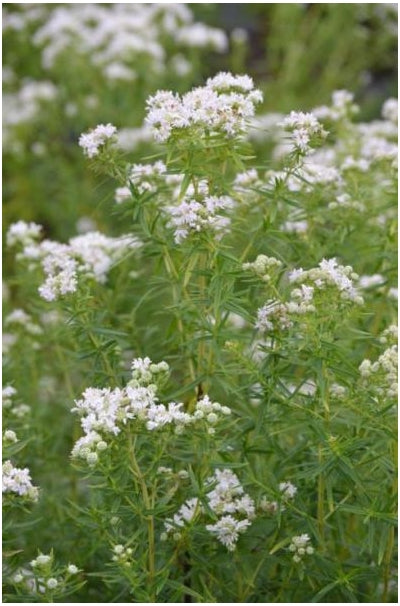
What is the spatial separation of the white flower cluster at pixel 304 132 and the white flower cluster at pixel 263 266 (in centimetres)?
33

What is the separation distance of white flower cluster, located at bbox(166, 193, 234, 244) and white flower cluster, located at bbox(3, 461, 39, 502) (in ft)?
2.33

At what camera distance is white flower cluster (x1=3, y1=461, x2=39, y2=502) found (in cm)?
267

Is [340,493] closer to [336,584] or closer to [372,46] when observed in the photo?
[336,584]

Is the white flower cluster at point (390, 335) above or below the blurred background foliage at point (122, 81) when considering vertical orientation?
below

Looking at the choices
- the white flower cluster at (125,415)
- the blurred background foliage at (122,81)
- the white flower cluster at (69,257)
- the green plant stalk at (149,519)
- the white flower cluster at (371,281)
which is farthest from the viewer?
the blurred background foliage at (122,81)

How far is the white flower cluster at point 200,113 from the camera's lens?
8.64 feet

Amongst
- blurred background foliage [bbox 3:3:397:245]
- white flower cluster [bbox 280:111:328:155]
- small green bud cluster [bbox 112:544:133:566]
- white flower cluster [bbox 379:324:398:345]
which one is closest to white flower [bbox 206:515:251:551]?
small green bud cluster [bbox 112:544:133:566]

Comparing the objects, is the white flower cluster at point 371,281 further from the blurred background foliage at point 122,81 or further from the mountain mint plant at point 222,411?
the blurred background foliage at point 122,81

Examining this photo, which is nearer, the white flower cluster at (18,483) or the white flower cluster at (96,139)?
the white flower cluster at (18,483)

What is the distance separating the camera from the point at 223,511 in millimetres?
2652

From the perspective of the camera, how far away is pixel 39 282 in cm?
362

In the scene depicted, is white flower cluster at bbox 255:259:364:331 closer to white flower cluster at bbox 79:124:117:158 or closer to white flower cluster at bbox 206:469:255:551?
white flower cluster at bbox 206:469:255:551

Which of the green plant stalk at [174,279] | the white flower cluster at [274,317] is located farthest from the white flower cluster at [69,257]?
the white flower cluster at [274,317]

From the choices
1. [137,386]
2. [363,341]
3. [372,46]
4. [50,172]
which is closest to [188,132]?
[137,386]
